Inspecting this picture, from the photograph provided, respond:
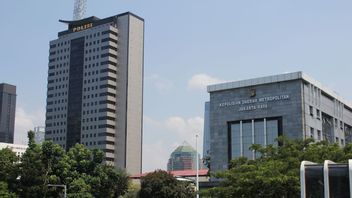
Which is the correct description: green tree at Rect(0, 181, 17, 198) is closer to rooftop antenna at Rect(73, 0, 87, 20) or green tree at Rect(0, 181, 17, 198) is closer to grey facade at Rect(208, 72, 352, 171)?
grey facade at Rect(208, 72, 352, 171)

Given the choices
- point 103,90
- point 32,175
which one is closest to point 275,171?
point 32,175

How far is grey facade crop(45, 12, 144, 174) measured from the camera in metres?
140

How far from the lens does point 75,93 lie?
15125 centimetres

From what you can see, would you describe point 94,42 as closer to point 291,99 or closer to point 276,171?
point 291,99

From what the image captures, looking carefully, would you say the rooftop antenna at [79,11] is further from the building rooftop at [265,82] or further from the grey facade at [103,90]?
the building rooftop at [265,82]

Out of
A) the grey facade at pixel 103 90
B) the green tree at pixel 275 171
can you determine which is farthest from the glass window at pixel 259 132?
the grey facade at pixel 103 90

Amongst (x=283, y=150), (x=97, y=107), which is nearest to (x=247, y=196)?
(x=283, y=150)

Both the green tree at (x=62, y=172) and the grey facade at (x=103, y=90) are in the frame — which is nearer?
the green tree at (x=62, y=172)

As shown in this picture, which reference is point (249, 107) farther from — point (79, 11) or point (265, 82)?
point (79, 11)

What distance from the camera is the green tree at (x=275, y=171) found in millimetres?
30812

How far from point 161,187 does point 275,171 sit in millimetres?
29359

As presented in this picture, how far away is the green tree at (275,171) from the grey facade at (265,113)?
3833cm

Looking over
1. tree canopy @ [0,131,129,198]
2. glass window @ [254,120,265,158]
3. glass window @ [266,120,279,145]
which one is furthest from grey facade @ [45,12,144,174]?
tree canopy @ [0,131,129,198]

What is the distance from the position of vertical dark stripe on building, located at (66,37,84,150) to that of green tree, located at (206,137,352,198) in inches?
4559
